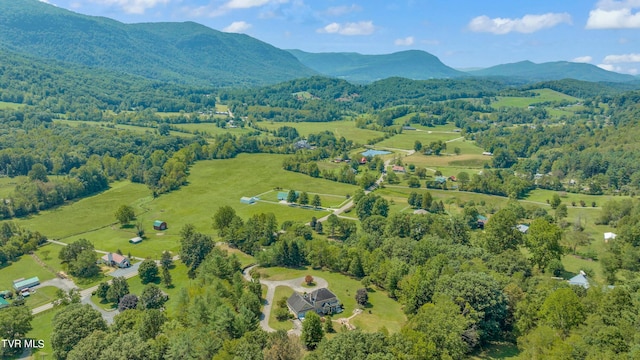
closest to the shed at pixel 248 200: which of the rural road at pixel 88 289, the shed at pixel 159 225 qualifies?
the shed at pixel 159 225

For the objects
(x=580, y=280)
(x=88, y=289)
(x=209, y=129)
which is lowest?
(x=88, y=289)

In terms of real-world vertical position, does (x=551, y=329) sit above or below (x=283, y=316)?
above

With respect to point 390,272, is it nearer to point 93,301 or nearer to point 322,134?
point 93,301

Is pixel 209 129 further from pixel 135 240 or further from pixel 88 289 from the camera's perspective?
pixel 88 289

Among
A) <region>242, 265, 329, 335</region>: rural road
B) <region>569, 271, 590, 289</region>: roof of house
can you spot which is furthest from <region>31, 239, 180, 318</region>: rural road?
<region>569, 271, 590, 289</region>: roof of house

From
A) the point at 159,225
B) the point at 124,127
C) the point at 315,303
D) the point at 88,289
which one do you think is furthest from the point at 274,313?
the point at 124,127

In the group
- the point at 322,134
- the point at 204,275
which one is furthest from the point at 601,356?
the point at 322,134
